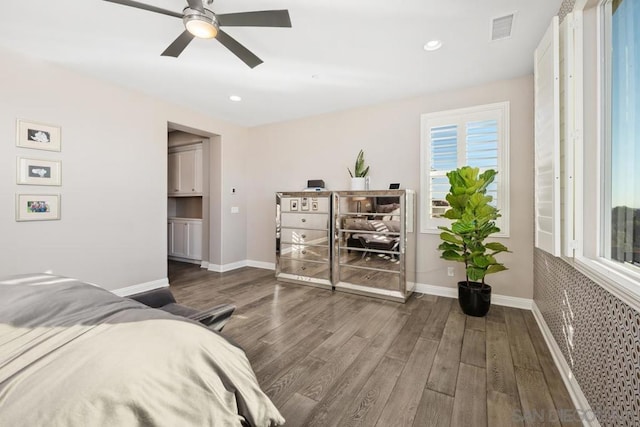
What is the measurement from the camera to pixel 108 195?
3.22m

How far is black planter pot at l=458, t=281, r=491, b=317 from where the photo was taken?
2.69 metres

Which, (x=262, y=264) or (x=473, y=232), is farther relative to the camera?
(x=262, y=264)

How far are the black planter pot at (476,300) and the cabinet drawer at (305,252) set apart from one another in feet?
5.63

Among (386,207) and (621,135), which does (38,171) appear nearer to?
(386,207)

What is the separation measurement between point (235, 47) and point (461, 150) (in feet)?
8.78

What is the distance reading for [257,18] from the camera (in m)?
1.76

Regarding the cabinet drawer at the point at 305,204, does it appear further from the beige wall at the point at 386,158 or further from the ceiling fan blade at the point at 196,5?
the ceiling fan blade at the point at 196,5

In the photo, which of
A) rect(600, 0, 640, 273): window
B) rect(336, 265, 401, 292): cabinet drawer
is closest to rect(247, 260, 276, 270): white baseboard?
rect(336, 265, 401, 292): cabinet drawer

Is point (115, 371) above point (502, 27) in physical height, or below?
below

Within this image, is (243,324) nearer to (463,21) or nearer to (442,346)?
(442,346)

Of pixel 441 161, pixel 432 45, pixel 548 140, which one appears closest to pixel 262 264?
pixel 441 161

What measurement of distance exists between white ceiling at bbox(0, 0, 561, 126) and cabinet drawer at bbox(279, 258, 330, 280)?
2.33m

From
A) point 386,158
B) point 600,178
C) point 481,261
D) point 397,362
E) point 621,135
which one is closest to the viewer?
point 621,135

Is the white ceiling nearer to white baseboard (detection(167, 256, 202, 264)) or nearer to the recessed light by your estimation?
the recessed light
